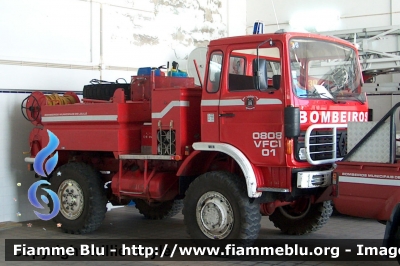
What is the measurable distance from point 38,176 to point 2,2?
9.92 ft

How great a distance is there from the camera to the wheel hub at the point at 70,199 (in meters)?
9.24

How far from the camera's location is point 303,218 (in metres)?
8.84

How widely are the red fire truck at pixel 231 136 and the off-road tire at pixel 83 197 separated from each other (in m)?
0.02

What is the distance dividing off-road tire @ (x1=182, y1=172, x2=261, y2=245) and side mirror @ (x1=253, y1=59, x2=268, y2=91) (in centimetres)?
123

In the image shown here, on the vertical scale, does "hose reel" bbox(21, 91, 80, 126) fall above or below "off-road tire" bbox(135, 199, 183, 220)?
above

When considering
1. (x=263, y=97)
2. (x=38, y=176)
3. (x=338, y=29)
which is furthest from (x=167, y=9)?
(x=263, y=97)

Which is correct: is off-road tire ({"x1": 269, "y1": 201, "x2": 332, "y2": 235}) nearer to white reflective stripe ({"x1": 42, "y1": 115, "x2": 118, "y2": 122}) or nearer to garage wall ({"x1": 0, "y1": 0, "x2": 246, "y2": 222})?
white reflective stripe ({"x1": 42, "y1": 115, "x2": 118, "y2": 122})

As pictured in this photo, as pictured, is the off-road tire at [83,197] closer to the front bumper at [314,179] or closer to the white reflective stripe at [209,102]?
the white reflective stripe at [209,102]

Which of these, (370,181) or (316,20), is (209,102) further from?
(316,20)

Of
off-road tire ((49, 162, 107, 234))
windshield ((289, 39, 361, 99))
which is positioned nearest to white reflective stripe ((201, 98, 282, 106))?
windshield ((289, 39, 361, 99))

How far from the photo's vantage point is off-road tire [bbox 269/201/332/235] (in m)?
8.60

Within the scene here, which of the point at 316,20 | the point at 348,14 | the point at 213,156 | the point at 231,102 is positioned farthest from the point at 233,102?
the point at 316,20

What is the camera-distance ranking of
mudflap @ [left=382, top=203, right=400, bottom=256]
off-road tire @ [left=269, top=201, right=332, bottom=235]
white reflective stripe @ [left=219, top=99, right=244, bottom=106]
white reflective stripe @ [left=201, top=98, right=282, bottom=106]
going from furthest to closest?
off-road tire @ [left=269, top=201, right=332, bottom=235] → white reflective stripe @ [left=219, top=99, right=244, bottom=106] → white reflective stripe @ [left=201, top=98, right=282, bottom=106] → mudflap @ [left=382, top=203, right=400, bottom=256]

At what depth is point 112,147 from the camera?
28.8ft
